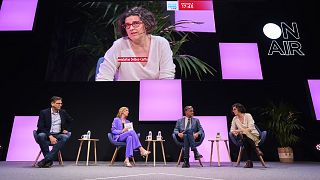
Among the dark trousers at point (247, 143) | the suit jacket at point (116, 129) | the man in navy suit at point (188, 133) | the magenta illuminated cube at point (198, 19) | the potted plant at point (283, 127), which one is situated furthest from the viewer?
the magenta illuminated cube at point (198, 19)

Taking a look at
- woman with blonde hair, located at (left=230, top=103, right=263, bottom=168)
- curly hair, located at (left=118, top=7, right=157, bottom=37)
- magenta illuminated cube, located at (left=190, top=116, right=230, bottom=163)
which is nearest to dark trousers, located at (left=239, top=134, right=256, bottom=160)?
woman with blonde hair, located at (left=230, top=103, right=263, bottom=168)

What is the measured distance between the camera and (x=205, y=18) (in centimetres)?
676

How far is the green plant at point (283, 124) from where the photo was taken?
5.80 metres

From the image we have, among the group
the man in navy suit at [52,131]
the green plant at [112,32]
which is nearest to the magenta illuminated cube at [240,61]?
the green plant at [112,32]

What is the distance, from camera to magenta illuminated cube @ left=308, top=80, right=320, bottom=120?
614cm

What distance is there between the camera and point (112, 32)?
21.3ft

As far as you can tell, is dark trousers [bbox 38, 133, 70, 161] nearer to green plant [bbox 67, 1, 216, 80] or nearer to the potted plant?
green plant [bbox 67, 1, 216, 80]

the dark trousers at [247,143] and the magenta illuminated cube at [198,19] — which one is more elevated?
the magenta illuminated cube at [198,19]

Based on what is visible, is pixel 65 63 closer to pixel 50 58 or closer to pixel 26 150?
pixel 50 58

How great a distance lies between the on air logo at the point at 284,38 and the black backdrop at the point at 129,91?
0.49 ft

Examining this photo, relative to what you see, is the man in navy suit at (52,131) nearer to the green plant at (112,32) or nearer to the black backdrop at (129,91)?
the black backdrop at (129,91)

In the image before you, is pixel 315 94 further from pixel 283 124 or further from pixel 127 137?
pixel 127 137

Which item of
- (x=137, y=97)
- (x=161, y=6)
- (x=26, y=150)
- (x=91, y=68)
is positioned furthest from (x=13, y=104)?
(x=161, y=6)

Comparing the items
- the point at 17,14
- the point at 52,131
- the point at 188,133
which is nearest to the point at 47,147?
the point at 52,131
